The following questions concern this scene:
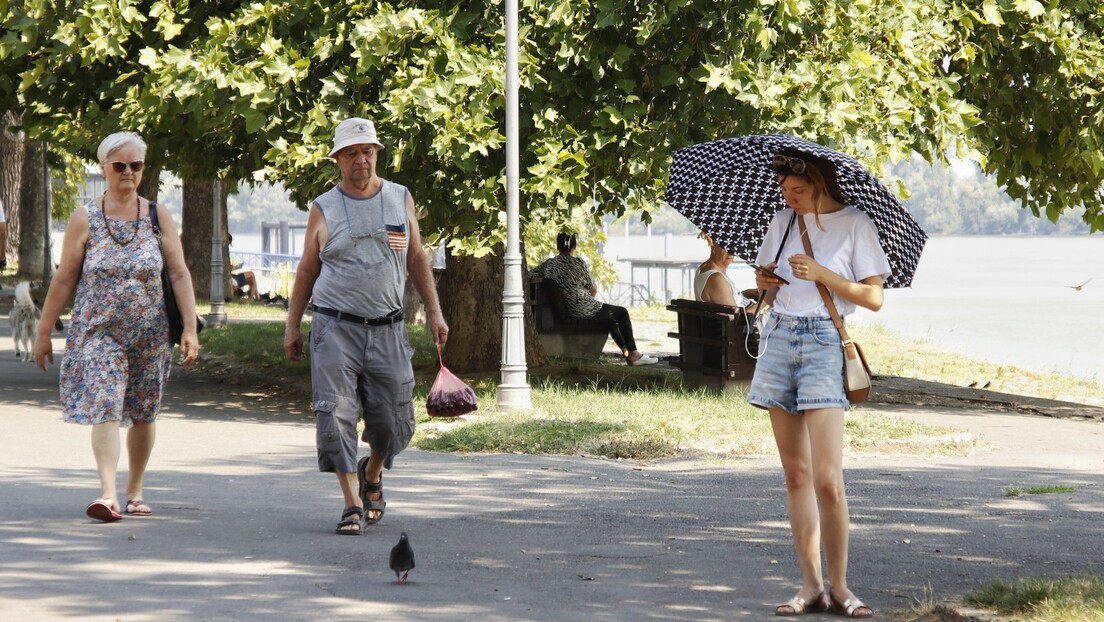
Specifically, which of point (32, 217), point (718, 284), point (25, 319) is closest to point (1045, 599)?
point (718, 284)

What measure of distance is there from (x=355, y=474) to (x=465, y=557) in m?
0.78

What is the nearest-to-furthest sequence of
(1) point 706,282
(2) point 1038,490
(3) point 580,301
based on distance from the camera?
(2) point 1038,490 < (1) point 706,282 < (3) point 580,301

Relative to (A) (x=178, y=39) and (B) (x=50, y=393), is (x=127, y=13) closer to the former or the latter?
(A) (x=178, y=39)

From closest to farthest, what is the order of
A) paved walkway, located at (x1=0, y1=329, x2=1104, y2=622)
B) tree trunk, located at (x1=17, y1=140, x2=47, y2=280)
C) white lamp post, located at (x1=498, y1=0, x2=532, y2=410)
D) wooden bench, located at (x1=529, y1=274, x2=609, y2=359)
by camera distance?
1. paved walkway, located at (x1=0, y1=329, x2=1104, y2=622)
2. white lamp post, located at (x1=498, y1=0, x2=532, y2=410)
3. wooden bench, located at (x1=529, y1=274, x2=609, y2=359)
4. tree trunk, located at (x1=17, y1=140, x2=47, y2=280)

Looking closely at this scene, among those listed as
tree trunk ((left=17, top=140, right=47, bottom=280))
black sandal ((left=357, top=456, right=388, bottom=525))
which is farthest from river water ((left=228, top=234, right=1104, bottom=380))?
tree trunk ((left=17, top=140, right=47, bottom=280))

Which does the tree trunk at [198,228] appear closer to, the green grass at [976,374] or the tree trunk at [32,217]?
the tree trunk at [32,217]

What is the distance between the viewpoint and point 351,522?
7.45 m

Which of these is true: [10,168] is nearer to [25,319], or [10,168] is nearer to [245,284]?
[245,284]

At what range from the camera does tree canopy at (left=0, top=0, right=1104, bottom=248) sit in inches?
503

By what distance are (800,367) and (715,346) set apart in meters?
8.58

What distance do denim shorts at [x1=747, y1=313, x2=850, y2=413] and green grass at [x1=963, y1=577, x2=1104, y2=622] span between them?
0.89 m

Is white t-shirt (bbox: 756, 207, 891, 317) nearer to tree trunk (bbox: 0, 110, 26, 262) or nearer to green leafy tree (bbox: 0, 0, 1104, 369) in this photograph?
green leafy tree (bbox: 0, 0, 1104, 369)

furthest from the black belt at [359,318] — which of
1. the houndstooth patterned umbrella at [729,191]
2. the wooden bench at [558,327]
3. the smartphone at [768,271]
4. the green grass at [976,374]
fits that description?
the green grass at [976,374]

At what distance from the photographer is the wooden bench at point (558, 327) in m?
18.5
